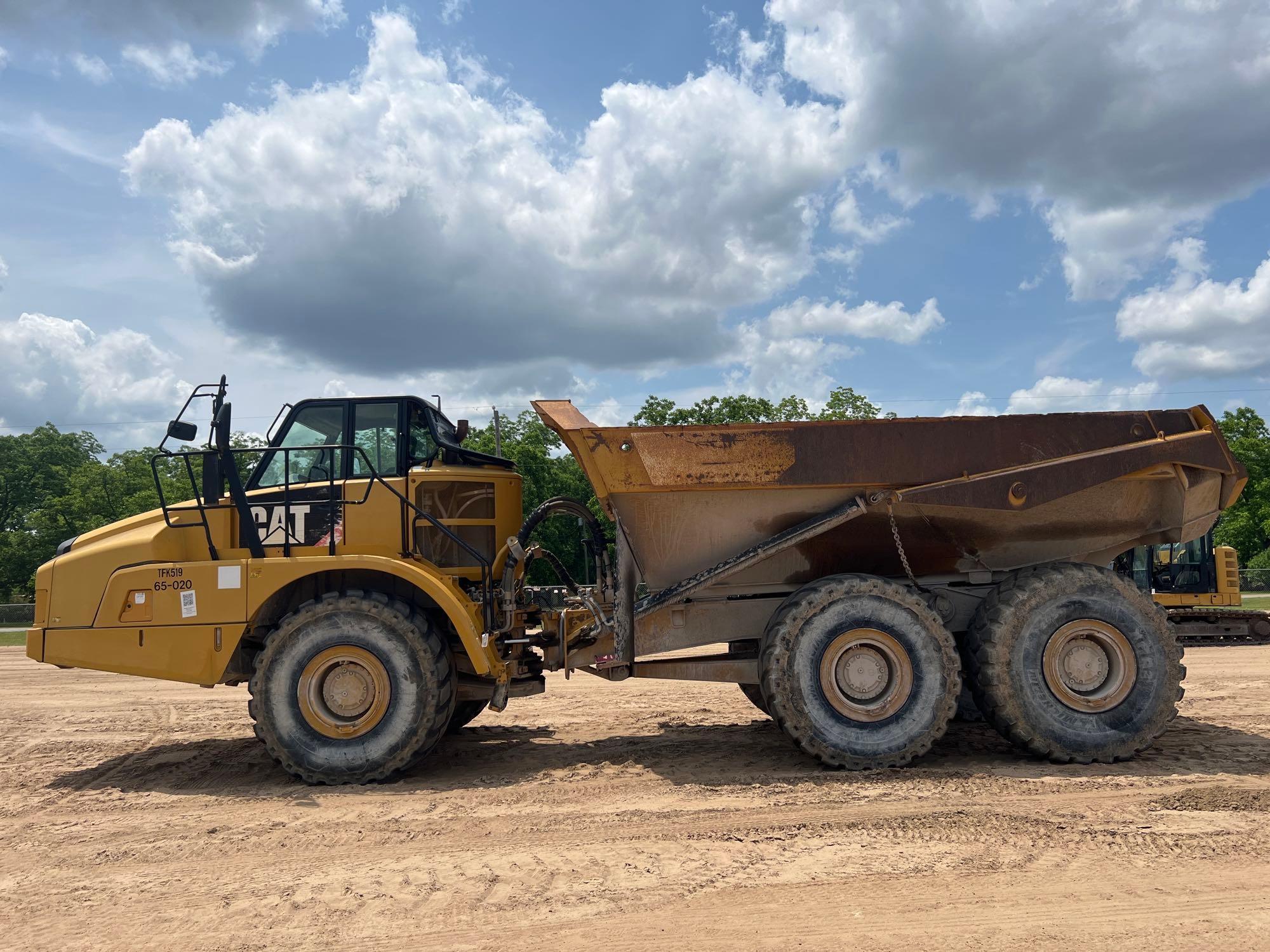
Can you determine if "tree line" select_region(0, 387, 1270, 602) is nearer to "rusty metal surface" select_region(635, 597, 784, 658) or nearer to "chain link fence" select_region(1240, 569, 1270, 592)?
"chain link fence" select_region(1240, 569, 1270, 592)

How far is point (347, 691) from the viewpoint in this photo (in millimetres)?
6105

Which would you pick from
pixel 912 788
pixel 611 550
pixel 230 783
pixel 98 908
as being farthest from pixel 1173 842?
pixel 230 783

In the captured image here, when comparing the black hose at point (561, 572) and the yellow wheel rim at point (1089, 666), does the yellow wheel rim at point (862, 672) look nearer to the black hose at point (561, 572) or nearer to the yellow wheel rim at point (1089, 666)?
the yellow wheel rim at point (1089, 666)

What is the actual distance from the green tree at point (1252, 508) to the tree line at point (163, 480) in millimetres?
43

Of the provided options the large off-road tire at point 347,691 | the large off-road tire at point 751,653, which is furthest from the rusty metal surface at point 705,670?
the large off-road tire at point 347,691

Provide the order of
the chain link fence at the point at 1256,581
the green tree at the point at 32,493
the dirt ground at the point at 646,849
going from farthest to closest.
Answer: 1. the green tree at the point at 32,493
2. the chain link fence at the point at 1256,581
3. the dirt ground at the point at 646,849

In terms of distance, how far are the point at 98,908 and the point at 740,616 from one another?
4.39m

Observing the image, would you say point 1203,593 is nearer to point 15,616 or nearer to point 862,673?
point 862,673

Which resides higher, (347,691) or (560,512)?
(560,512)

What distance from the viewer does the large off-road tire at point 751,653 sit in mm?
6883

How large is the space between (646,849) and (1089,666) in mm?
3713

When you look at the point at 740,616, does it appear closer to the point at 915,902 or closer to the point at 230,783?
the point at 915,902

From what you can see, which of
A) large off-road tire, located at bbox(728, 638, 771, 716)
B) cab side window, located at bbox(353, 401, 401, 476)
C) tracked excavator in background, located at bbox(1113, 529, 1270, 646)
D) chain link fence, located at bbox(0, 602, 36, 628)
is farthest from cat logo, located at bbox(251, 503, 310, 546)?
chain link fence, located at bbox(0, 602, 36, 628)

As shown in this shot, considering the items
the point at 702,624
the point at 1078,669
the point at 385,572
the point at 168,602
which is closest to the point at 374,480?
the point at 385,572
